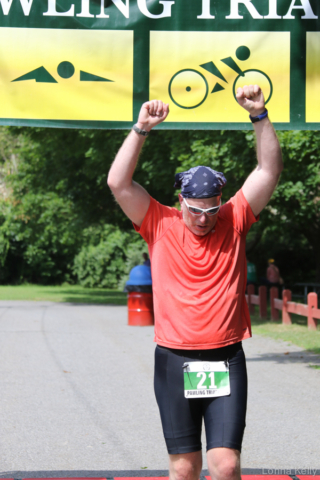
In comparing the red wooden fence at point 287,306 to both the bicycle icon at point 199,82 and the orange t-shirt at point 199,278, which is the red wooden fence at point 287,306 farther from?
the orange t-shirt at point 199,278

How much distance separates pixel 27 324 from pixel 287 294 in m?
6.43

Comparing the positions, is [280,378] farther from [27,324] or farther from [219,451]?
[27,324]

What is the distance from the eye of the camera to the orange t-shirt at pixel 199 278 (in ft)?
10.5

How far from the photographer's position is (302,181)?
15.9 m

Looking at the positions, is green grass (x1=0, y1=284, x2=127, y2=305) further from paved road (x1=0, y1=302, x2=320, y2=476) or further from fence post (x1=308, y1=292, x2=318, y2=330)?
paved road (x1=0, y1=302, x2=320, y2=476)

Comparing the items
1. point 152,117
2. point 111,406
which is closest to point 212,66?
point 152,117

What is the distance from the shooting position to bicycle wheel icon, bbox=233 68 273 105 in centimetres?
512

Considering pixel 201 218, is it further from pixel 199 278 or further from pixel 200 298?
pixel 200 298

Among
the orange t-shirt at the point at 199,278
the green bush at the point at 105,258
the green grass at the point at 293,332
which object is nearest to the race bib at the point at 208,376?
the orange t-shirt at the point at 199,278

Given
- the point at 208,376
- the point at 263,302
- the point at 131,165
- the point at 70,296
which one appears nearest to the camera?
the point at 208,376

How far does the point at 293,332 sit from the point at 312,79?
30.6 ft

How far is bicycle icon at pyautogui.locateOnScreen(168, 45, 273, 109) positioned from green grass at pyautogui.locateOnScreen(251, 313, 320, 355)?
685cm

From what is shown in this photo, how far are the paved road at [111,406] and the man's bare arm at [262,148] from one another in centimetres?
250

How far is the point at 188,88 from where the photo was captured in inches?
203
